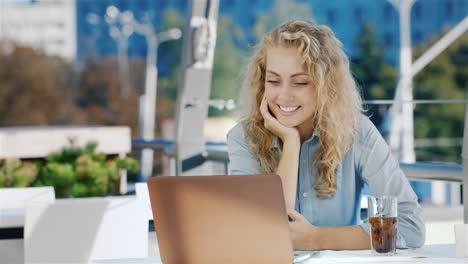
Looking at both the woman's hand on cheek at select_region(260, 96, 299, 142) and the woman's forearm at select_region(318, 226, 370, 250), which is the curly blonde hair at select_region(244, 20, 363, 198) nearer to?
the woman's hand on cheek at select_region(260, 96, 299, 142)

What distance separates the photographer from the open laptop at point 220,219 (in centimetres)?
123

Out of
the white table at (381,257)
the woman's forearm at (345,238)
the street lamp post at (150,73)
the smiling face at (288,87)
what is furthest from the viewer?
the street lamp post at (150,73)

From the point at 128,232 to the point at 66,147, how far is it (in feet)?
11.4

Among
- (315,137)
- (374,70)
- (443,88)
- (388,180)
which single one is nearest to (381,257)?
(388,180)

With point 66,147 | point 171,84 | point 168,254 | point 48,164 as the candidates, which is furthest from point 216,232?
point 171,84

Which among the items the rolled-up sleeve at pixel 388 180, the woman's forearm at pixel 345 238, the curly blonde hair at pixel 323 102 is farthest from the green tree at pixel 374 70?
the woman's forearm at pixel 345 238

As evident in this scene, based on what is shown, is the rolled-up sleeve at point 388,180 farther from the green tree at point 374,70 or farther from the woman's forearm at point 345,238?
the green tree at point 374,70

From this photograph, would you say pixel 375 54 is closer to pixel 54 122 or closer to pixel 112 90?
pixel 112 90

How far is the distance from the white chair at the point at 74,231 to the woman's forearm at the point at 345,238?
0.66 meters

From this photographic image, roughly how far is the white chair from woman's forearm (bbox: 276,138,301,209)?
495 millimetres

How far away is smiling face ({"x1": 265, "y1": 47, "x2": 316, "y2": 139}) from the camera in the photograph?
6.21 ft

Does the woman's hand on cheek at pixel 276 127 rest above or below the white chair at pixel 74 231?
above

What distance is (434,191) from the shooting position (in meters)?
5.59

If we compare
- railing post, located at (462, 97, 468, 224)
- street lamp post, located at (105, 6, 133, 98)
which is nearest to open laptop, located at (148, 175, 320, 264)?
railing post, located at (462, 97, 468, 224)
